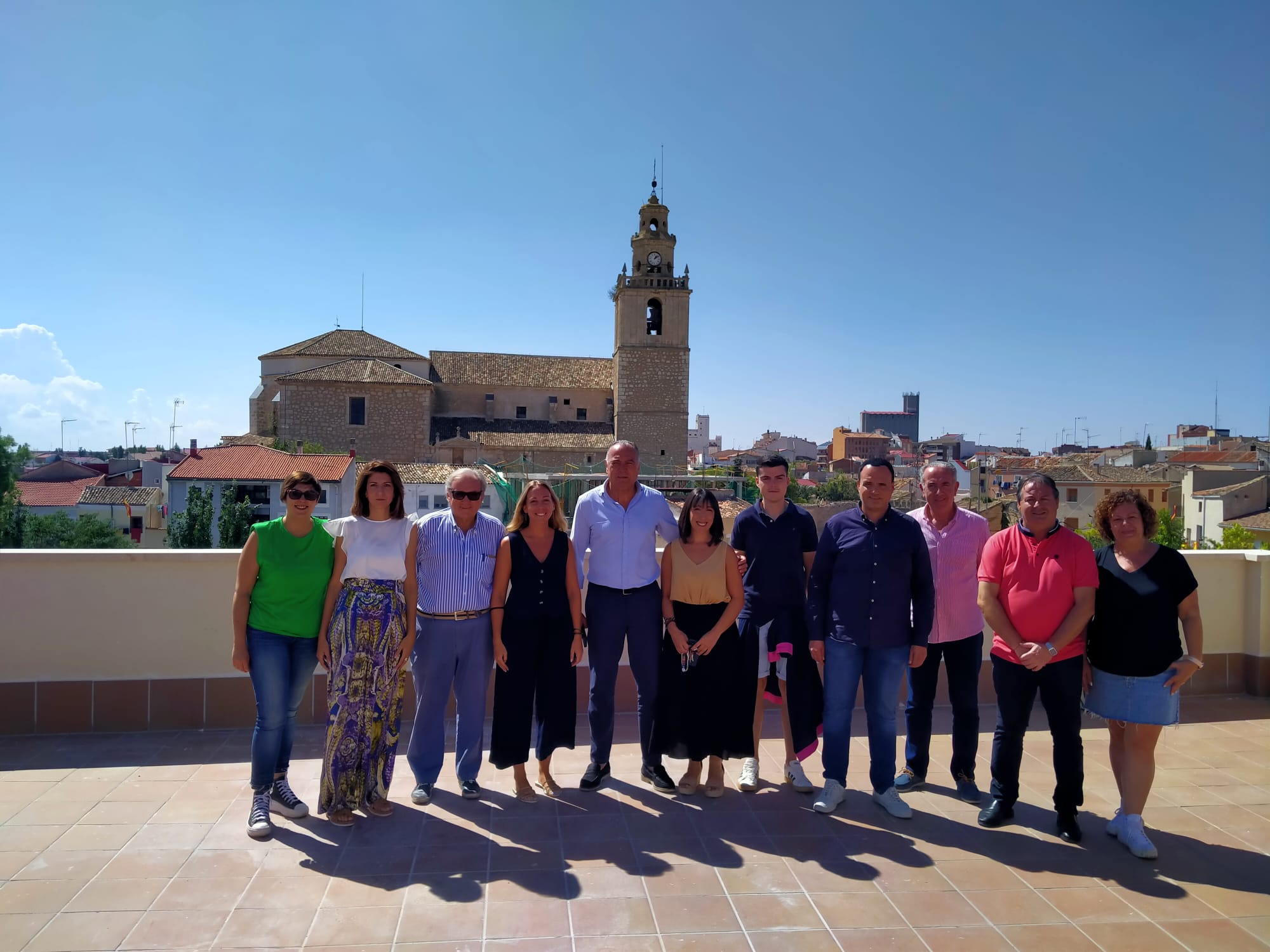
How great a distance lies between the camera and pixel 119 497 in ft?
138

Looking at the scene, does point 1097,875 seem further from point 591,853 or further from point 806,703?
point 591,853

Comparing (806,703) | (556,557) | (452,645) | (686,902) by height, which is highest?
(556,557)

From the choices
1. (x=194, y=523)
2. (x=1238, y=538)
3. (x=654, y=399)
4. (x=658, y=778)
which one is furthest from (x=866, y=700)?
(x=654, y=399)

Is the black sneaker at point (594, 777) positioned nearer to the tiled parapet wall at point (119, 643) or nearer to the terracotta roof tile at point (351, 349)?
the tiled parapet wall at point (119, 643)

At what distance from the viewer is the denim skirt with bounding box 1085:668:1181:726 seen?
3094 mm

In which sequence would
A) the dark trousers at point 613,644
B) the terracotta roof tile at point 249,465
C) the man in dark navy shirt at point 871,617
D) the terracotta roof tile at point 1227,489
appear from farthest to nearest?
1. the terracotta roof tile at point 1227,489
2. the terracotta roof tile at point 249,465
3. the dark trousers at point 613,644
4. the man in dark navy shirt at point 871,617

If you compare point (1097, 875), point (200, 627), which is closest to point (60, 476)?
point (200, 627)

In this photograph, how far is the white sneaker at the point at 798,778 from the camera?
366cm

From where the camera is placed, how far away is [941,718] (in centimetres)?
470

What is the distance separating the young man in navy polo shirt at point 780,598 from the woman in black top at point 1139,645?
119cm

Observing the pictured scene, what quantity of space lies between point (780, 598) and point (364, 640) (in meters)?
1.84

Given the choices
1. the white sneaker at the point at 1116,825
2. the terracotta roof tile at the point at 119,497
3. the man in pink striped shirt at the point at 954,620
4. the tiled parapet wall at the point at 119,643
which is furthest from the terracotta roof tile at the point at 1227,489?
the terracotta roof tile at the point at 119,497

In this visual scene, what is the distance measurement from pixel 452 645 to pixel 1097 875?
2657 millimetres

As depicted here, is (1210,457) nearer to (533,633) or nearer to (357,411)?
(357,411)
